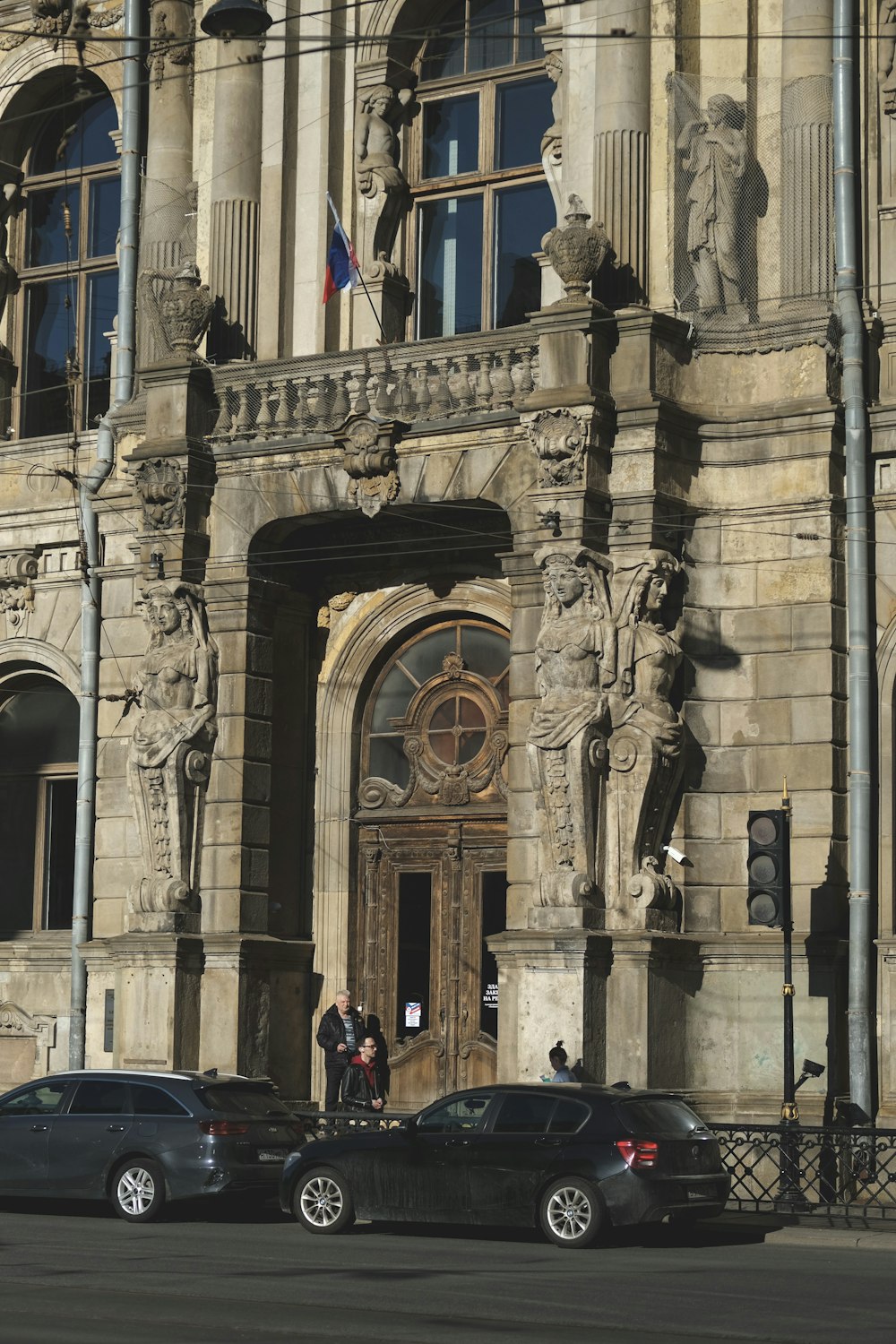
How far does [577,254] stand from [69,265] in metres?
10.0

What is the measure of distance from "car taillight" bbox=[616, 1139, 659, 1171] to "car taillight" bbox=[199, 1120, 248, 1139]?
4018mm

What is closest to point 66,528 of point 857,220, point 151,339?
point 151,339

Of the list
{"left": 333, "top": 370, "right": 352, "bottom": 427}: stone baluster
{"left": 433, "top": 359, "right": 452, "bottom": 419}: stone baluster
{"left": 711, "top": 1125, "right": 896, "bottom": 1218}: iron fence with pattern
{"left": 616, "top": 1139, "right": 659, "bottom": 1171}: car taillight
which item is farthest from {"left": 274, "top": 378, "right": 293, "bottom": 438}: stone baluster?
{"left": 616, "top": 1139, "right": 659, "bottom": 1171}: car taillight

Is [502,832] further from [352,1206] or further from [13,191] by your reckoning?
[13,191]

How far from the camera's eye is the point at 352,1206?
2025cm

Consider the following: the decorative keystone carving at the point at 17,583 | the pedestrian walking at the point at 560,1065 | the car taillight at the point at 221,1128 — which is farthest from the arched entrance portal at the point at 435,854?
the car taillight at the point at 221,1128

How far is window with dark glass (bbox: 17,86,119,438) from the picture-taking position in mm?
32125

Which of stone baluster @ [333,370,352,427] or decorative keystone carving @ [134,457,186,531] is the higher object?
stone baluster @ [333,370,352,427]

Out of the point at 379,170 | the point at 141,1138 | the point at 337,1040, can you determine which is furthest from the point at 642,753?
the point at 379,170

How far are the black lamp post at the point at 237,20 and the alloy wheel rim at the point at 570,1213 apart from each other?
12041mm

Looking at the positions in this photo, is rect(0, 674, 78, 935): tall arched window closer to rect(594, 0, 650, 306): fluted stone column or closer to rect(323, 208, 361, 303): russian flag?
rect(323, 208, 361, 303): russian flag

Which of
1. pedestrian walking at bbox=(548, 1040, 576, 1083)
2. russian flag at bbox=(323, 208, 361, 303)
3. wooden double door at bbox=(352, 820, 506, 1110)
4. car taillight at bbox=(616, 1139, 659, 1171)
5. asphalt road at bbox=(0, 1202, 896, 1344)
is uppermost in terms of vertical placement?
russian flag at bbox=(323, 208, 361, 303)

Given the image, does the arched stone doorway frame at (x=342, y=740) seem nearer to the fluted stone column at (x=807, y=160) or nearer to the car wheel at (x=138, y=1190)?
the fluted stone column at (x=807, y=160)

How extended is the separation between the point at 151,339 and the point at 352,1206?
13.4 metres
